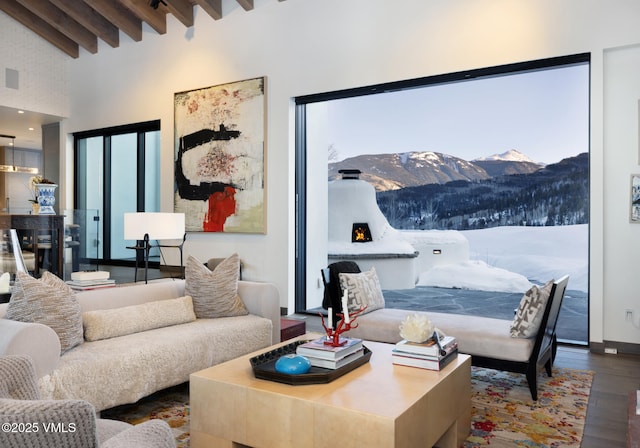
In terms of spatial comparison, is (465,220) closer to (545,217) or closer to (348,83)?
(545,217)

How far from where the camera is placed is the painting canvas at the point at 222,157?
629 cm

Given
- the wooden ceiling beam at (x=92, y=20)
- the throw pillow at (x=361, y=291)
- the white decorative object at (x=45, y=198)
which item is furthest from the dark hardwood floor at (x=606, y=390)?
the wooden ceiling beam at (x=92, y=20)

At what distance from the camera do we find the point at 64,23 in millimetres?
7742

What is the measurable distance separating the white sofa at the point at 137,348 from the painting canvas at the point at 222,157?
247cm

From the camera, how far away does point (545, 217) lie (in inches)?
214

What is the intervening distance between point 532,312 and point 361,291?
1.28 metres

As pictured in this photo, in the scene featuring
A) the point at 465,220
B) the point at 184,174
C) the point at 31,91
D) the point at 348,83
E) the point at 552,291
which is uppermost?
the point at 31,91

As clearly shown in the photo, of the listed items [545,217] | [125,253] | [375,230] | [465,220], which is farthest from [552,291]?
[125,253]

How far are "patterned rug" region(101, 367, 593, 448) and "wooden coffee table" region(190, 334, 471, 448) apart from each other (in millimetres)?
246

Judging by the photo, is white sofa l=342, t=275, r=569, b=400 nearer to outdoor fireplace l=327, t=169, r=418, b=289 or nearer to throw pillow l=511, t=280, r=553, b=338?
throw pillow l=511, t=280, r=553, b=338

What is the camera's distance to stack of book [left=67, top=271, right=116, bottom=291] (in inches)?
146

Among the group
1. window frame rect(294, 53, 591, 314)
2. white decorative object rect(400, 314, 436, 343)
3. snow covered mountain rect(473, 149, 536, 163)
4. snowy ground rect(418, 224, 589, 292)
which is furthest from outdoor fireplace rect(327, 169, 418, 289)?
white decorative object rect(400, 314, 436, 343)

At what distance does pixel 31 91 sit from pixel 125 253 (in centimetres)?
287

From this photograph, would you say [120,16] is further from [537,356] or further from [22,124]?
[537,356]
